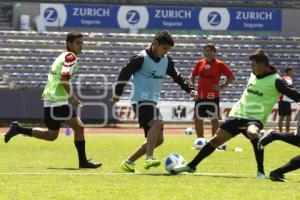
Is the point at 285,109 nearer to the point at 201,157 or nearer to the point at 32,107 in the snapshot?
the point at 32,107

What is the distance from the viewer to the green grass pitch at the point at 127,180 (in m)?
8.41

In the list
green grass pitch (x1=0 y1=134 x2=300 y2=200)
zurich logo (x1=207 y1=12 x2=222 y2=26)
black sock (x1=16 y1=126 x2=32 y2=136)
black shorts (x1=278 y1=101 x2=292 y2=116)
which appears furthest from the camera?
zurich logo (x1=207 y1=12 x2=222 y2=26)

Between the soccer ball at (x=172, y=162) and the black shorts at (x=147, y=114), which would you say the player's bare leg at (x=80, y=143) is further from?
the soccer ball at (x=172, y=162)

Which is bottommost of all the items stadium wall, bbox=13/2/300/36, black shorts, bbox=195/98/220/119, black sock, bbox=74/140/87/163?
black sock, bbox=74/140/87/163

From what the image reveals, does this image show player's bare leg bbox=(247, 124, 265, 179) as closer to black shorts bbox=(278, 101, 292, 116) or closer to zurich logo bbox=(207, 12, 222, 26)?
black shorts bbox=(278, 101, 292, 116)

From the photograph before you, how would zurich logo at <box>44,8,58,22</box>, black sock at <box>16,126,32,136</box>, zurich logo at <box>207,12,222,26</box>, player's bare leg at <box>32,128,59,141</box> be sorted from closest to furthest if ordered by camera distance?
1. player's bare leg at <box>32,128,59,141</box>
2. black sock at <box>16,126,32,136</box>
3. zurich logo at <box>44,8,58,22</box>
4. zurich logo at <box>207,12,222,26</box>

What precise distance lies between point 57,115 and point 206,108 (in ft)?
18.7

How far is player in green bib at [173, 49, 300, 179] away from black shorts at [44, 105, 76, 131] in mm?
2148

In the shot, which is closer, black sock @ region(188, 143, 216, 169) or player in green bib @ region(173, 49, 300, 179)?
player in green bib @ region(173, 49, 300, 179)

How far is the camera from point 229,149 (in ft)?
57.6

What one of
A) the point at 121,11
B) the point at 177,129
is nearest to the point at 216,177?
the point at 177,129

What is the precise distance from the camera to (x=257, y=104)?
10.9m

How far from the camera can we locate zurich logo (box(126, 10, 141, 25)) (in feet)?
118

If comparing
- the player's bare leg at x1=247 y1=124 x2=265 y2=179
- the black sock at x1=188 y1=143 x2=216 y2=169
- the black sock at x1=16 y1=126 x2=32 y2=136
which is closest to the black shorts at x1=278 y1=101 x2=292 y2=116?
the black sock at x1=16 y1=126 x2=32 y2=136
